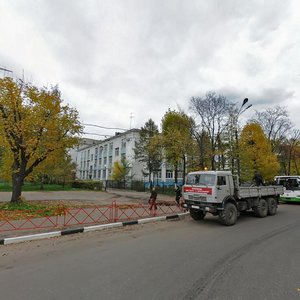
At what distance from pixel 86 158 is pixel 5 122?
5880cm

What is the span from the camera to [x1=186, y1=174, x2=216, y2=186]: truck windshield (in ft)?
36.9

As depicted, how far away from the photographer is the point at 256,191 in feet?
43.7

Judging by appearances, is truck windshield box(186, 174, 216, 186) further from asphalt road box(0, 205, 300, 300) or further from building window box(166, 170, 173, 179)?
building window box(166, 170, 173, 179)

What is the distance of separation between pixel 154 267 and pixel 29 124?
1182 cm

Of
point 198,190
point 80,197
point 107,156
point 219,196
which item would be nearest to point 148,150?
point 80,197

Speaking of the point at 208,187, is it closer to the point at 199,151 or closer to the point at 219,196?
the point at 219,196

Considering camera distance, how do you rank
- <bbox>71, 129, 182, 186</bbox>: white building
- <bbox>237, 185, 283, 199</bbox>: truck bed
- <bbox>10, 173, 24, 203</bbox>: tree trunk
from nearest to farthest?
<bbox>237, 185, 283, 199</bbox>: truck bed, <bbox>10, 173, 24, 203</bbox>: tree trunk, <bbox>71, 129, 182, 186</bbox>: white building

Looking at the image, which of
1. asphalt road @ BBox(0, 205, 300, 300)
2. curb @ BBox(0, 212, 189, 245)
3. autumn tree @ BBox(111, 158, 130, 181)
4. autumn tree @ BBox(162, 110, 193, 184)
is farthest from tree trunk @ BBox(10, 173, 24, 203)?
autumn tree @ BBox(111, 158, 130, 181)

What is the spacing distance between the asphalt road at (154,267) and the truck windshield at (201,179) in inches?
111

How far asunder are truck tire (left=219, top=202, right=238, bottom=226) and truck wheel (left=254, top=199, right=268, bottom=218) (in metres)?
2.88

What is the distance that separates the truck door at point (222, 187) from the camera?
36.0ft

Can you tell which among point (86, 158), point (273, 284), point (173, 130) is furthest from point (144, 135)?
point (86, 158)

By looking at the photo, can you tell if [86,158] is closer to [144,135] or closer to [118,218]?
[144,135]

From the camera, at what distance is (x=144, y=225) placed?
10938 mm
